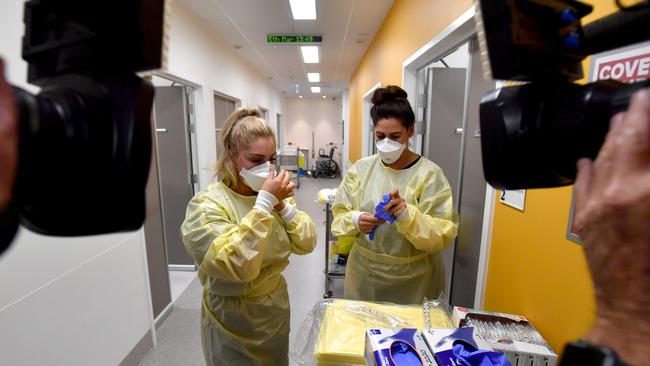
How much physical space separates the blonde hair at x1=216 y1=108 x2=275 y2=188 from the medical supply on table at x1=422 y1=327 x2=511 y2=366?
2.83ft

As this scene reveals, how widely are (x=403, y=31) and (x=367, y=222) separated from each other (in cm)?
202

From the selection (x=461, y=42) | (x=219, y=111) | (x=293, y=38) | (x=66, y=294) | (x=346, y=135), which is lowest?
(x=66, y=294)

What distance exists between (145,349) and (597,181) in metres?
2.55

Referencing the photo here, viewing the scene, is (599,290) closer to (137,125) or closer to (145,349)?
(137,125)

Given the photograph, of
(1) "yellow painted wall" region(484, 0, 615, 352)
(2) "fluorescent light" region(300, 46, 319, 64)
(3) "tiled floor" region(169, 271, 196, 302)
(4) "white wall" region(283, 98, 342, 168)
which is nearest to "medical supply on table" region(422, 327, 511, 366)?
(1) "yellow painted wall" region(484, 0, 615, 352)

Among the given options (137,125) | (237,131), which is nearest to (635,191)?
(137,125)

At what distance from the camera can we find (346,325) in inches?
38.5

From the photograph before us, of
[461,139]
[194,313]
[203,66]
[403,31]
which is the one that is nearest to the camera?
[461,139]

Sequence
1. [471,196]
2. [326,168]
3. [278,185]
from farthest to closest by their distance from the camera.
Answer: [326,168] < [471,196] < [278,185]

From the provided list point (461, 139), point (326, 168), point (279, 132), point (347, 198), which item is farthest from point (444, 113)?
point (279, 132)

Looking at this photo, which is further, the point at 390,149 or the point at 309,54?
the point at 309,54

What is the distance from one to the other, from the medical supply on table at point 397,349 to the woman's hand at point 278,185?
0.54 meters

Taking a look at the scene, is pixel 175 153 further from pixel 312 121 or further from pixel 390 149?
pixel 312 121

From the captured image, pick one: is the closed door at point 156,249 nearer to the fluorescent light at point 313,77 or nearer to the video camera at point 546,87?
the video camera at point 546,87
